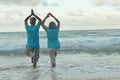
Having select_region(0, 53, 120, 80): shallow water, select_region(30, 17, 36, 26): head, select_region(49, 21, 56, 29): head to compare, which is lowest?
select_region(0, 53, 120, 80): shallow water

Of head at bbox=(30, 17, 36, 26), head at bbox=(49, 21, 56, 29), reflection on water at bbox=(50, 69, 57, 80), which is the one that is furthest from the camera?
head at bbox=(49, 21, 56, 29)

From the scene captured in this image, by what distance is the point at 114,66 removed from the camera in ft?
43.0

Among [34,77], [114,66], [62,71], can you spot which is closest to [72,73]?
[62,71]

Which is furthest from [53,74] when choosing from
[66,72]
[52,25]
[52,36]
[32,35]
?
[52,25]

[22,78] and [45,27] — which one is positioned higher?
[45,27]

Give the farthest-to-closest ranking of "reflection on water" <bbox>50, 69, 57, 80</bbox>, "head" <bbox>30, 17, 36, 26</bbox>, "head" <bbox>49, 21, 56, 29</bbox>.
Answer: "head" <bbox>49, 21, 56, 29</bbox> → "head" <bbox>30, 17, 36, 26</bbox> → "reflection on water" <bbox>50, 69, 57, 80</bbox>

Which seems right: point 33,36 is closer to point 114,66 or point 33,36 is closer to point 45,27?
point 45,27

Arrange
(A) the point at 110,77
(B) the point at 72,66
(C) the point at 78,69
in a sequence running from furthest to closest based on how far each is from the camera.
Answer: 1. (B) the point at 72,66
2. (C) the point at 78,69
3. (A) the point at 110,77

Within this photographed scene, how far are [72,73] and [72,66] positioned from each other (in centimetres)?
183

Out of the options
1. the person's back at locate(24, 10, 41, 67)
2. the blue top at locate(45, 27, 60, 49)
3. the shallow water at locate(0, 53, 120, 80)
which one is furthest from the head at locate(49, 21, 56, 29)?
the shallow water at locate(0, 53, 120, 80)

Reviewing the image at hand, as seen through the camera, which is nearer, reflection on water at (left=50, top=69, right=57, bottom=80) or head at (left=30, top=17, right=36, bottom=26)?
reflection on water at (left=50, top=69, right=57, bottom=80)

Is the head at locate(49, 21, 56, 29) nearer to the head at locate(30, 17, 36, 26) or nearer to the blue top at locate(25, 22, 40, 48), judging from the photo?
the blue top at locate(25, 22, 40, 48)

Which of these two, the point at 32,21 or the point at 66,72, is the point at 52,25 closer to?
the point at 32,21

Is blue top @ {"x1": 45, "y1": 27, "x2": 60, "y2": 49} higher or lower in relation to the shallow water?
higher
